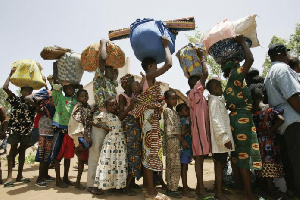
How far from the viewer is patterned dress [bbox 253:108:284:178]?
339cm

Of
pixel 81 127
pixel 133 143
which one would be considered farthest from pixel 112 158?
pixel 81 127

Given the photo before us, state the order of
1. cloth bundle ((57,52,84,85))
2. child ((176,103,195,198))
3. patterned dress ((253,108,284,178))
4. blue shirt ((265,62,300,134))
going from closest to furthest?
1. blue shirt ((265,62,300,134))
2. patterned dress ((253,108,284,178))
3. child ((176,103,195,198))
4. cloth bundle ((57,52,84,85))

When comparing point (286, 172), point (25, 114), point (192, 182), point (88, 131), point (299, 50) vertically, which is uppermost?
point (299, 50)

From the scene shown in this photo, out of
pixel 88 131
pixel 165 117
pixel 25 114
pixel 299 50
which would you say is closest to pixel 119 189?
pixel 88 131

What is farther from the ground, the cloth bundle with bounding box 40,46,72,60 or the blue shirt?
the cloth bundle with bounding box 40,46,72,60

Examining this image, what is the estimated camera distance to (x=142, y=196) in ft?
11.6

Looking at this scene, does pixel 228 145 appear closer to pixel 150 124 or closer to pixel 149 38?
pixel 150 124

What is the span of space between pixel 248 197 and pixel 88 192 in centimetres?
255

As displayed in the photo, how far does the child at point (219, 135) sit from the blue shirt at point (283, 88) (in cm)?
79

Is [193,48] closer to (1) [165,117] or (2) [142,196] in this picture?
(1) [165,117]

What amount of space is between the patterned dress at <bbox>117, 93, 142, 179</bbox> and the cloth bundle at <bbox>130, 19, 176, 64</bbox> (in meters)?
0.85

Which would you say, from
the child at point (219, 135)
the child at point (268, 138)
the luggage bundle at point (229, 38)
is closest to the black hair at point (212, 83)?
the child at point (219, 135)

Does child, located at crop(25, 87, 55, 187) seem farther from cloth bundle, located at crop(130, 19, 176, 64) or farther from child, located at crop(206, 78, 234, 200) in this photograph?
child, located at crop(206, 78, 234, 200)

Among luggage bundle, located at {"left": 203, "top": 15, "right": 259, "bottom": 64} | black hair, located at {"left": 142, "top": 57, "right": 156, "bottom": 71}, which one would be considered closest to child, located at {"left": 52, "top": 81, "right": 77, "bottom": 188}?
black hair, located at {"left": 142, "top": 57, "right": 156, "bottom": 71}
